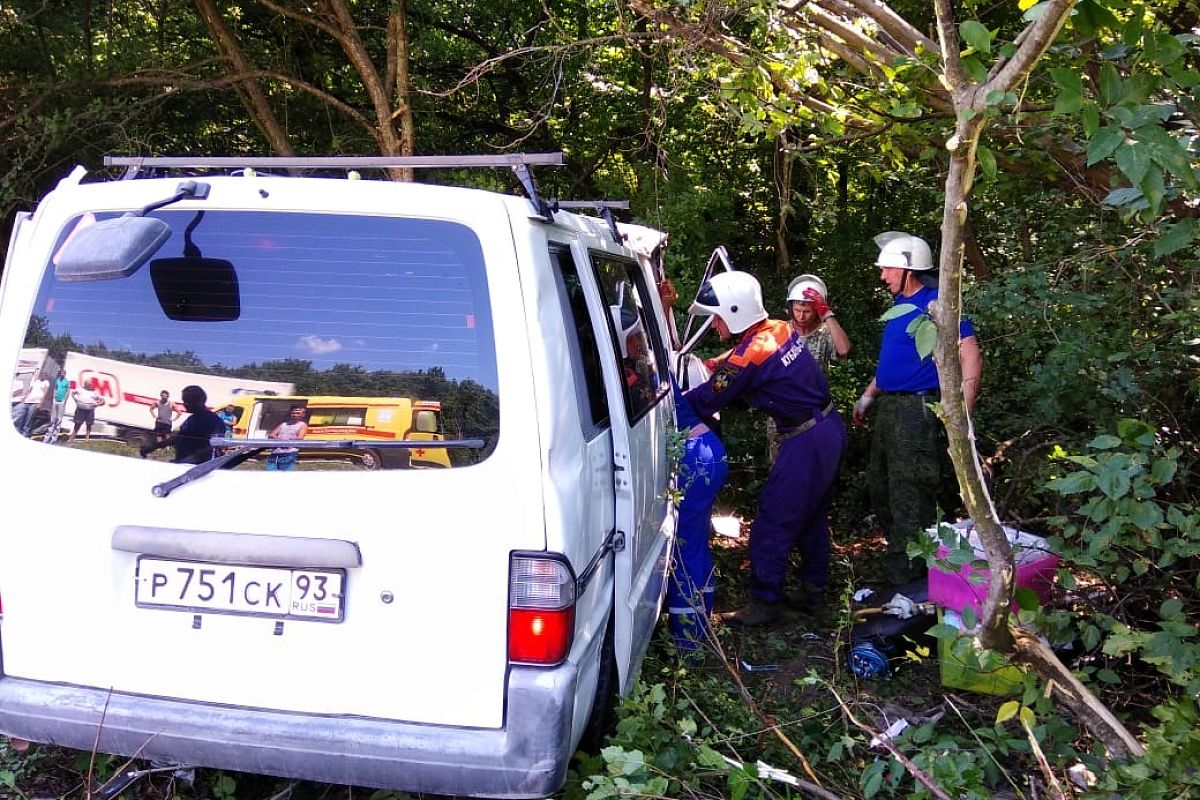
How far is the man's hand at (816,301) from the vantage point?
232 inches

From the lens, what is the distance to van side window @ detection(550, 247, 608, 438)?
264cm

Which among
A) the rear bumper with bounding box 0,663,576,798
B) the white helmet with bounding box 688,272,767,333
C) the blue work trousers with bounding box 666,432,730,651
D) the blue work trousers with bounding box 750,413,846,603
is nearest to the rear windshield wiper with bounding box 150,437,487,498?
the rear bumper with bounding box 0,663,576,798

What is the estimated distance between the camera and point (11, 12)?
7.00m

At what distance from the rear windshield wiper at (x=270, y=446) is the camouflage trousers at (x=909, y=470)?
128 inches

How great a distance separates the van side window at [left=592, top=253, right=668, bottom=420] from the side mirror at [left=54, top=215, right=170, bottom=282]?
1405mm

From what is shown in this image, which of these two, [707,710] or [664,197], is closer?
[707,710]

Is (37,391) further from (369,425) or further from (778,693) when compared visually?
(778,693)

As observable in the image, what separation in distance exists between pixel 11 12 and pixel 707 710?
23.9 ft

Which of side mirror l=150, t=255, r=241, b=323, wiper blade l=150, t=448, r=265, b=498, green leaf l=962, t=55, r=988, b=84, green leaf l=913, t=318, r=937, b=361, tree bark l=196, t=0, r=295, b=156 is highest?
tree bark l=196, t=0, r=295, b=156

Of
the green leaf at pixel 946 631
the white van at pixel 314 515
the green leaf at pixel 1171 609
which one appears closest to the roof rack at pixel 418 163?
the white van at pixel 314 515

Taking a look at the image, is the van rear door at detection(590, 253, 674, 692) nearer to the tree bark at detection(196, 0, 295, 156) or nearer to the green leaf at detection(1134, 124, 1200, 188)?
the green leaf at detection(1134, 124, 1200, 188)

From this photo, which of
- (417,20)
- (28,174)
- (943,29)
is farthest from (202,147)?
(943,29)

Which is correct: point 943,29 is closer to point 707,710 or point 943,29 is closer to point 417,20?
point 707,710

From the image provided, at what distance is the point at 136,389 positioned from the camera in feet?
7.96
